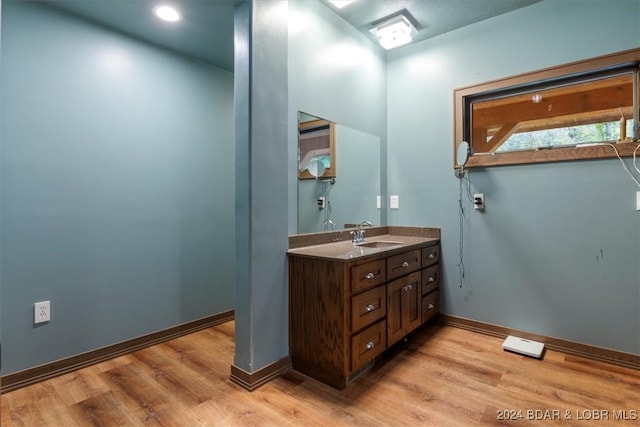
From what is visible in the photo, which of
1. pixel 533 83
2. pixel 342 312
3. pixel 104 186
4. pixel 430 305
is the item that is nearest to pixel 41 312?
pixel 104 186

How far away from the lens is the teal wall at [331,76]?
2293 mm

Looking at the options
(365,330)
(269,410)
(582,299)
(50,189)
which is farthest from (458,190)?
(50,189)

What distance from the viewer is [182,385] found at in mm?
1986

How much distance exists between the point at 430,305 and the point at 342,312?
3.99 feet

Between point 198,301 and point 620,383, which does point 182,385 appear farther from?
point 620,383

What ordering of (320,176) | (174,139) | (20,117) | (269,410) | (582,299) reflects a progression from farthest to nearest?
(174,139) → (320,176) → (582,299) → (20,117) → (269,410)

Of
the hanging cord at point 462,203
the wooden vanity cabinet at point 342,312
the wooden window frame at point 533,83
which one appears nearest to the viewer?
the wooden vanity cabinet at point 342,312

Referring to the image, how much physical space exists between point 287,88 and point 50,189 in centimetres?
162

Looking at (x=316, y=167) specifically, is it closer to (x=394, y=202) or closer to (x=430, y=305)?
(x=394, y=202)

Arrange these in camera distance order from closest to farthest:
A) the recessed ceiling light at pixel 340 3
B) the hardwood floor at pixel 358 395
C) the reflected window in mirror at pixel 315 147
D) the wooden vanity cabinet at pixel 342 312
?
the hardwood floor at pixel 358 395
the wooden vanity cabinet at pixel 342 312
the reflected window in mirror at pixel 315 147
the recessed ceiling light at pixel 340 3

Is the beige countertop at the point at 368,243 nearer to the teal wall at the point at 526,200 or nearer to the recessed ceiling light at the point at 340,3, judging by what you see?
the teal wall at the point at 526,200

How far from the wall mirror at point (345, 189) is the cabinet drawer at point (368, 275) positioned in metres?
0.56

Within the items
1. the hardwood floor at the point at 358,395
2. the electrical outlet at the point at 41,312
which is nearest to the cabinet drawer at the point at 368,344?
the hardwood floor at the point at 358,395

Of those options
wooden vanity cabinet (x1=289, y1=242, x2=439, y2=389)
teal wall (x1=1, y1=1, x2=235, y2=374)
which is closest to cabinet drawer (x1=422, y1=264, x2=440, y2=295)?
wooden vanity cabinet (x1=289, y1=242, x2=439, y2=389)
